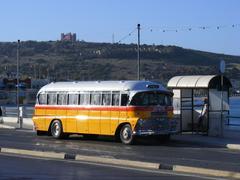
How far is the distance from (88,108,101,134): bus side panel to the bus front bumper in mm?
2230

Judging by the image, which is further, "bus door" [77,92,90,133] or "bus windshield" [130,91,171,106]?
"bus door" [77,92,90,133]

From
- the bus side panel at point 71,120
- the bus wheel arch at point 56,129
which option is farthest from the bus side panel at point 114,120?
the bus wheel arch at point 56,129

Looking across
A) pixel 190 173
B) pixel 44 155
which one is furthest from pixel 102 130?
pixel 190 173

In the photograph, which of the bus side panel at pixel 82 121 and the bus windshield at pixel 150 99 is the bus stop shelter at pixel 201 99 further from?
the bus side panel at pixel 82 121

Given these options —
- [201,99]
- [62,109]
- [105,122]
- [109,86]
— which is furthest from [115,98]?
[201,99]

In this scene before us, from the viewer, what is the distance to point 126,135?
24.6 meters

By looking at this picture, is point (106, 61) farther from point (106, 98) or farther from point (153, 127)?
point (153, 127)

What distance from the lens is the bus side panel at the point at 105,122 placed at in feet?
83.0

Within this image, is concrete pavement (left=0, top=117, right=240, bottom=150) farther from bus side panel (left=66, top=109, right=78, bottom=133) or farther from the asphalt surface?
bus side panel (left=66, top=109, right=78, bottom=133)

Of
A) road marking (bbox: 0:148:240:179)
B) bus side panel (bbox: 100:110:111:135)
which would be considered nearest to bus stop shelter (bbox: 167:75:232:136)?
bus side panel (bbox: 100:110:111:135)

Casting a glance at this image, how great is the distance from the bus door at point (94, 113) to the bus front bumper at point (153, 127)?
2266 mm

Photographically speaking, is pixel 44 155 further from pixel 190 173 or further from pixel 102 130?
pixel 102 130

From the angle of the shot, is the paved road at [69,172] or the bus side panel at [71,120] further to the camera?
the bus side panel at [71,120]

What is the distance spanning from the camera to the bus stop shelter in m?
26.3
